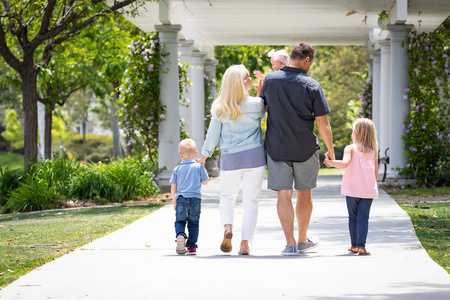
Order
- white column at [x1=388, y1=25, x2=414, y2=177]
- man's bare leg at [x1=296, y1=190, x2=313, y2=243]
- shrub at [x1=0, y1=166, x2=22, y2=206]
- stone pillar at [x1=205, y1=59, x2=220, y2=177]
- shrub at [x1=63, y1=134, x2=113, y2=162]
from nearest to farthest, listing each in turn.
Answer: man's bare leg at [x1=296, y1=190, x2=313, y2=243], shrub at [x1=0, y1=166, x2=22, y2=206], white column at [x1=388, y1=25, x2=414, y2=177], stone pillar at [x1=205, y1=59, x2=220, y2=177], shrub at [x1=63, y1=134, x2=113, y2=162]

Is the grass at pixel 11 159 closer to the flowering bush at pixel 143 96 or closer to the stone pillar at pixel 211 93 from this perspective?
the stone pillar at pixel 211 93

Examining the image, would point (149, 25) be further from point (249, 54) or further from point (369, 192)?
point (369, 192)

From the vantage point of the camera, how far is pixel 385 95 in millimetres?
18672

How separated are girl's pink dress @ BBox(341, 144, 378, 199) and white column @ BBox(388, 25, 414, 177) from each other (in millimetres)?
8920

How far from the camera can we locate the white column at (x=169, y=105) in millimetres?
15695

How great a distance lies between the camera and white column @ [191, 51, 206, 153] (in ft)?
66.9

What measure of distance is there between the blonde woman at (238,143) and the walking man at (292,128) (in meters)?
0.13

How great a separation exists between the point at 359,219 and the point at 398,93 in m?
9.27

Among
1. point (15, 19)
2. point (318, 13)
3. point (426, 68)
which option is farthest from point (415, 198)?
point (15, 19)

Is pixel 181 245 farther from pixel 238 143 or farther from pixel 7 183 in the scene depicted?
pixel 7 183

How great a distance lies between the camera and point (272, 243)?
318 inches

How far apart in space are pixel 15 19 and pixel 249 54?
12836 mm

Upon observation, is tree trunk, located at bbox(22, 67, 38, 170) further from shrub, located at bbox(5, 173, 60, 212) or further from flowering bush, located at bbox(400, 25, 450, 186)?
flowering bush, located at bbox(400, 25, 450, 186)

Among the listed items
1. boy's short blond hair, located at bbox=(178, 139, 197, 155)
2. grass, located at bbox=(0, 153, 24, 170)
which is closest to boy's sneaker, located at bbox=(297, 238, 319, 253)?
boy's short blond hair, located at bbox=(178, 139, 197, 155)
